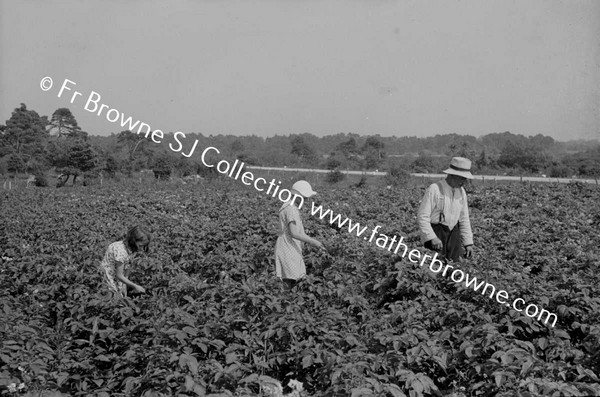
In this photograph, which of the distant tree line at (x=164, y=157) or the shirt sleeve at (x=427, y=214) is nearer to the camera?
the shirt sleeve at (x=427, y=214)

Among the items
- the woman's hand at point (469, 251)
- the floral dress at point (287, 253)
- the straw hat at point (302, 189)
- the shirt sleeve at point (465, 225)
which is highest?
the shirt sleeve at point (465, 225)

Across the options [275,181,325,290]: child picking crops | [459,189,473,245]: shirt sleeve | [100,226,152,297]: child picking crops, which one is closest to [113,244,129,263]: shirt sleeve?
[100,226,152,297]: child picking crops

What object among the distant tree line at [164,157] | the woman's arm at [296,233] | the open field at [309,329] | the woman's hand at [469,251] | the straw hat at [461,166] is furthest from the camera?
the distant tree line at [164,157]

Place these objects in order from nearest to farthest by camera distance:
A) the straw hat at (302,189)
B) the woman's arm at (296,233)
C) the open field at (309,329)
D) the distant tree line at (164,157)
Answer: the open field at (309,329) → the straw hat at (302,189) → the woman's arm at (296,233) → the distant tree line at (164,157)

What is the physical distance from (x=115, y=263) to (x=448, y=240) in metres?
2.84

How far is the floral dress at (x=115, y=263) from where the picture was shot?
5176 mm

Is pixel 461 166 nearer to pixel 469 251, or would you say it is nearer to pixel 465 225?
pixel 465 225

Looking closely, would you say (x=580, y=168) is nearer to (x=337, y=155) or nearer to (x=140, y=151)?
(x=337, y=155)

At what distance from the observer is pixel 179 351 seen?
139 inches

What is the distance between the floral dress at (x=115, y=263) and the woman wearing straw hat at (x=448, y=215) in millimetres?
2492

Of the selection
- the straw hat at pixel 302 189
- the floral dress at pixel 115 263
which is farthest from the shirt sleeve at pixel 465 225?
the floral dress at pixel 115 263

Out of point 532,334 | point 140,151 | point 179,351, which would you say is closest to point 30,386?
point 179,351

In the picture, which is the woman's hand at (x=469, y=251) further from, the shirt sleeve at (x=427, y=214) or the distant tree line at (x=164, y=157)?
the distant tree line at (x=164, y=157)

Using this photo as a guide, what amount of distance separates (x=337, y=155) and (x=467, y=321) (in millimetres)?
46539
